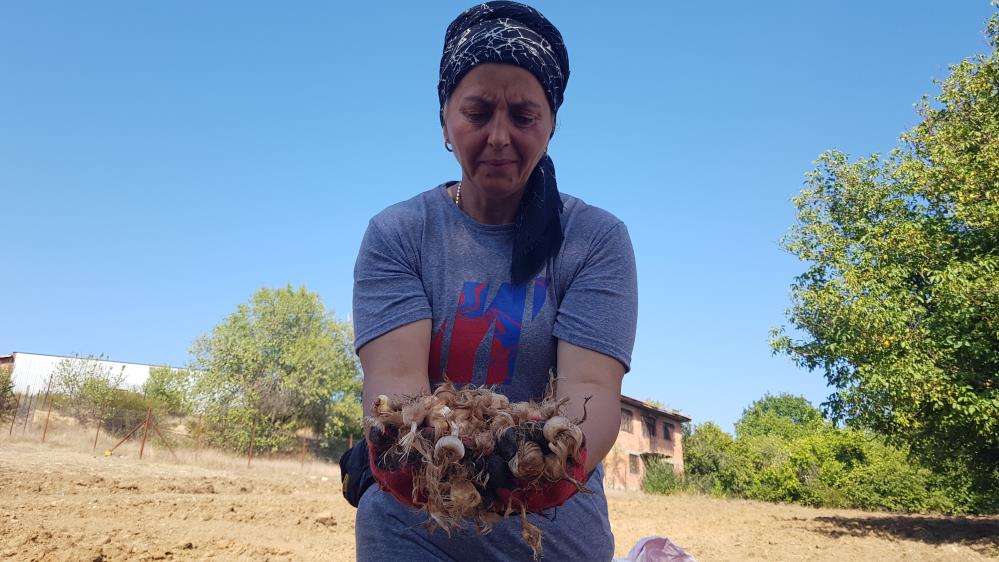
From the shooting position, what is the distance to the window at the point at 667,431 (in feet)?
149

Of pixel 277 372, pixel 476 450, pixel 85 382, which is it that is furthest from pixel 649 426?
pixel 476 450

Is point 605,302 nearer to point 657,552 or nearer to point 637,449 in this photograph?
point 657,552

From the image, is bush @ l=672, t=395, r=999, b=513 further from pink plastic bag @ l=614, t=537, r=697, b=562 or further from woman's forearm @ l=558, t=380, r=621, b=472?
woman's forearm @ l=558, t=380, r=621, b=472

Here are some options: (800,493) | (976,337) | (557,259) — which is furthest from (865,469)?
(557,259)

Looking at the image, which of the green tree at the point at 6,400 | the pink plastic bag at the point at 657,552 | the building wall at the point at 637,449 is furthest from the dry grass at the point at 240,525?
the building wall at the point at 637,449

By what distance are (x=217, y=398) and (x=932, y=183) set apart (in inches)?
1417

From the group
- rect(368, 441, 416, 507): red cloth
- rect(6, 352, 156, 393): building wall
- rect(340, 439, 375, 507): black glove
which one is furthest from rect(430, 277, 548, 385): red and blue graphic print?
rect(6, 352, 156, 393): building wall

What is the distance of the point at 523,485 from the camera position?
1191 millimetres

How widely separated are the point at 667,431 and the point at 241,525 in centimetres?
3993

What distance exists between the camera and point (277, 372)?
38406 mm

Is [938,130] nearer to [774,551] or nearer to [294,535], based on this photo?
[774,551]

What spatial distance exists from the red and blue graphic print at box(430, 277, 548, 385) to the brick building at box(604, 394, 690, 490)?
36268 millimetres

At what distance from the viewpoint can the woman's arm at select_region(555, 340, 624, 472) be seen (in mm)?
1584

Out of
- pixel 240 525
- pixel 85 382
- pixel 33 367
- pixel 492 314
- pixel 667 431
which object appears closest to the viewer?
pixel 492 314
